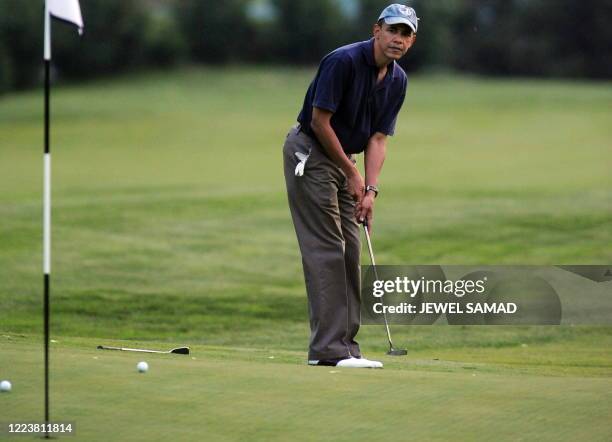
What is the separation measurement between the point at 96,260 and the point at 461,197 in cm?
751

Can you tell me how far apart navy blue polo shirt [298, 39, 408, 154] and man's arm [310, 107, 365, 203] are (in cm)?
6

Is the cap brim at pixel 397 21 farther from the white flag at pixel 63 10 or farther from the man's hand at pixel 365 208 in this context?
the white flag at pixel 63 10

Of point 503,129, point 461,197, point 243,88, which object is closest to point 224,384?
point 461,197

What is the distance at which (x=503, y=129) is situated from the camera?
118 feet

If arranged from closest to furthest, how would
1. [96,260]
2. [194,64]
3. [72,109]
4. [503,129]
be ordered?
[96,260], [503,129], [72,109], [194,64]

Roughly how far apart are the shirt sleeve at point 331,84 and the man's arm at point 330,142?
5 centimetres

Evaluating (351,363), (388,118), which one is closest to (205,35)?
(388,118)

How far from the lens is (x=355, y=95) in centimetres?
714

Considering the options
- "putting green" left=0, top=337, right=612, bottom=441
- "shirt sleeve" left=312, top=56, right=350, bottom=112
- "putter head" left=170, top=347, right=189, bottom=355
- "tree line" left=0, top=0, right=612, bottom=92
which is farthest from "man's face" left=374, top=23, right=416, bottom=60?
"tree line" left=0, top=0, right=612, bottom=92

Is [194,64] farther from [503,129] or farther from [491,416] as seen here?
[491,416]

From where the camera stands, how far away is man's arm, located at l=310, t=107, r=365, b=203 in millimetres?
7023

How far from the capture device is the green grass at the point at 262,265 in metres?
5.26

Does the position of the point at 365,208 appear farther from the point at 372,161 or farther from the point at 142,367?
the point at 142,367

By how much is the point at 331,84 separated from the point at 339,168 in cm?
51
